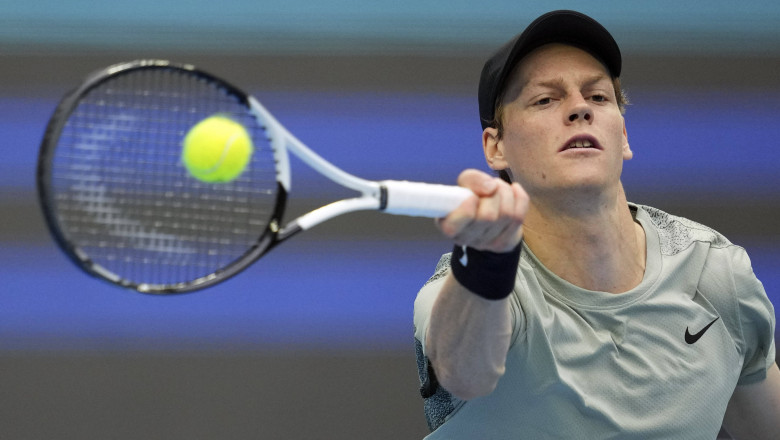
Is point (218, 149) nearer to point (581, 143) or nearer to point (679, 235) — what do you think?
point (581, 143)

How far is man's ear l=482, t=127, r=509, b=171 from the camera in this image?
1837 mm

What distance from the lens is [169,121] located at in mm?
1415

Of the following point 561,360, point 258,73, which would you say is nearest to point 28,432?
point 258,73

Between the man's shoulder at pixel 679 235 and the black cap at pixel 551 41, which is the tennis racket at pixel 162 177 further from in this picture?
the man's shoulder at pixel 679 235

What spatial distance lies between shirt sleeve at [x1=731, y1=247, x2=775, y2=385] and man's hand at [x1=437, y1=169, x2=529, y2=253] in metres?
0.70

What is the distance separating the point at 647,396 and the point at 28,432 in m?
1.74

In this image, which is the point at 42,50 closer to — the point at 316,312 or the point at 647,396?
the point at 316,312

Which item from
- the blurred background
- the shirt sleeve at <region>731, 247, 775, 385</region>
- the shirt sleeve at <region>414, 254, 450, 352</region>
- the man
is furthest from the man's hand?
the blurred background

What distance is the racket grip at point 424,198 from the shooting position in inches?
49.5

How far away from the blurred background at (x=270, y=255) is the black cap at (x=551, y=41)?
0.75 metres

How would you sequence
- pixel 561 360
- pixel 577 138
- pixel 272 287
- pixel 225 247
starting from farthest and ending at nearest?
pixel 272 287 → pixel 225 247 → pixel 577 138 → pixel 561 360

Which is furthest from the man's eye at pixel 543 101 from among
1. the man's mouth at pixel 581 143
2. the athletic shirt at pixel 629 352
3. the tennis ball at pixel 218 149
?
the tennis ball at pixel 218 149

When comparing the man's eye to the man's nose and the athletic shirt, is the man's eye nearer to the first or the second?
the man's nose

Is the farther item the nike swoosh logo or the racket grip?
the nike swoosh logo
